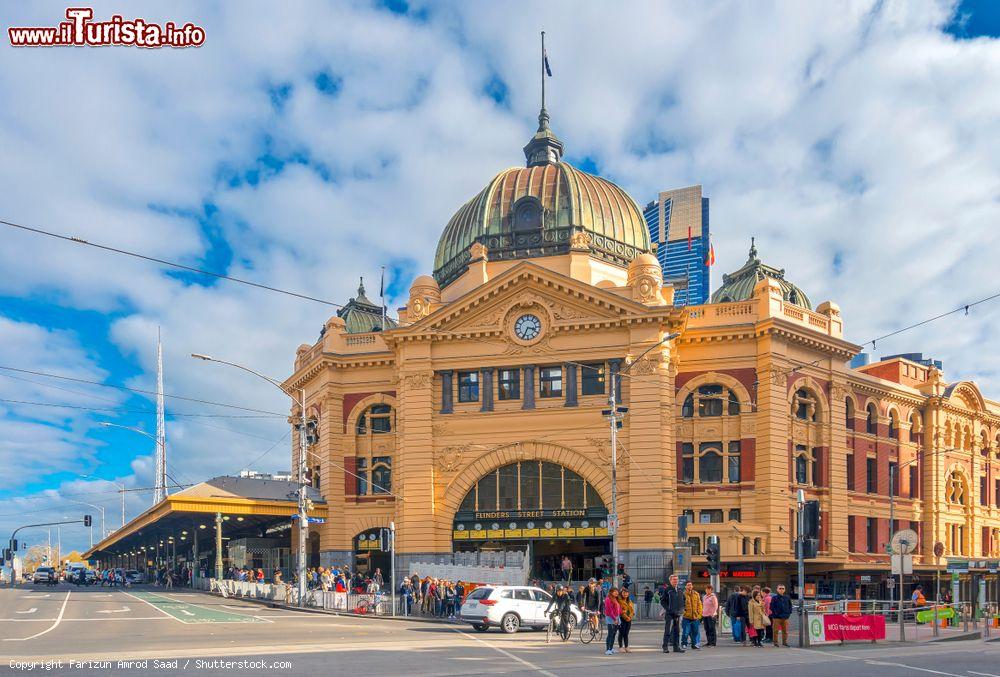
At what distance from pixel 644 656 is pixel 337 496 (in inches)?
1389

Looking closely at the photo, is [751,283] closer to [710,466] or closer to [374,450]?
[710,466]

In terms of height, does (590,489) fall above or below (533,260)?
below

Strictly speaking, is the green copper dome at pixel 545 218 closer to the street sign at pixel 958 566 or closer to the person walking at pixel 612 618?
the street sign at pixel 958 566

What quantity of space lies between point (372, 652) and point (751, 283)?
42.5 meters

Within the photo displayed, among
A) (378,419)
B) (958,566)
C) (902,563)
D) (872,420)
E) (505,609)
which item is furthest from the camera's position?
(872,420)

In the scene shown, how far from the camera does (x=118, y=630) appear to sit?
31703 mm

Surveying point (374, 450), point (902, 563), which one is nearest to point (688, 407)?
point (374, 450)

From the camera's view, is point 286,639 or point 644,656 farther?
point 286,639

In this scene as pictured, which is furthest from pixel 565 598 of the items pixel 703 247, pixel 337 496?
pixel 703 247

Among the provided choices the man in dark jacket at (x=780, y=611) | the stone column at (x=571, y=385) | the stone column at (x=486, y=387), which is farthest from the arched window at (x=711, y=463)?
the man in dark jacket at (x=780, y=611)

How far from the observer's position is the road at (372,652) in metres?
21.9

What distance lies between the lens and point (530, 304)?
54.8 m

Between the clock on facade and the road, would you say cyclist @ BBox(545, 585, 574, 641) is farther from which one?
the clock on facade

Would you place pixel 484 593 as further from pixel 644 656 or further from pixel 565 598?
pixel 644 656
